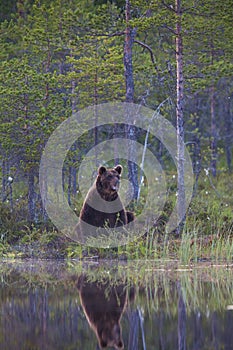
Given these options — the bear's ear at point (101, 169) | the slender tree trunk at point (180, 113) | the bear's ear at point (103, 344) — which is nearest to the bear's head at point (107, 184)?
the bear's ear at point (101, 169)

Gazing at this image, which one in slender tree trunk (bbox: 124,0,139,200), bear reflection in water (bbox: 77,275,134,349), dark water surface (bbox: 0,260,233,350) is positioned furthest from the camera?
slender tree trunk (bbox: 124,0,139,200)

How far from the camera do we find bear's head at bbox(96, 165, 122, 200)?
14.5 meters

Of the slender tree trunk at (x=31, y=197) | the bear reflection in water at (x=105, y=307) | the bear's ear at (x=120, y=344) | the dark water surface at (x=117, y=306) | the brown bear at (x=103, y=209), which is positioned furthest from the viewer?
the slender tree trunk at (x=31, y=197)

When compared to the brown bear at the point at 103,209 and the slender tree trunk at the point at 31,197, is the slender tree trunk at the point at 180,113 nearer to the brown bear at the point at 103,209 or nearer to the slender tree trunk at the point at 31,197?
the brown bear at the point at 103,209

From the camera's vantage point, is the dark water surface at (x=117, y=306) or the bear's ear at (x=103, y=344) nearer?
the bear's ear at (x=103, y=344)

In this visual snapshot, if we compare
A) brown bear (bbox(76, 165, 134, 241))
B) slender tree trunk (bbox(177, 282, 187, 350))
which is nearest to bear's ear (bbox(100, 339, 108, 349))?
slender tree trunk (bbox(177, 282, 187, 350))

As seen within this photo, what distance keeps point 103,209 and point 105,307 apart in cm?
541

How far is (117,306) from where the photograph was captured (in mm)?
9117

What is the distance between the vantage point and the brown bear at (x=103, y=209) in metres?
14.4

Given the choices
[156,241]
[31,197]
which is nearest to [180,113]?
[156,241]

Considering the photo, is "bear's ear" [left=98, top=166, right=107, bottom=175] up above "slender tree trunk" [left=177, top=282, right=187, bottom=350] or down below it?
above

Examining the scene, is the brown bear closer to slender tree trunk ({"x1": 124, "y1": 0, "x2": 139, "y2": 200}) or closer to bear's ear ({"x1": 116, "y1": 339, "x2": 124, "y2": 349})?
slender tree trunk ({"x1": 124, "y1": 0, "x2": 139, "y2": 200})

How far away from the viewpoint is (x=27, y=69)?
1669 centimetres

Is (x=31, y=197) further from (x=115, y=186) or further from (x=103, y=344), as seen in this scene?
(x=103, y=344)
